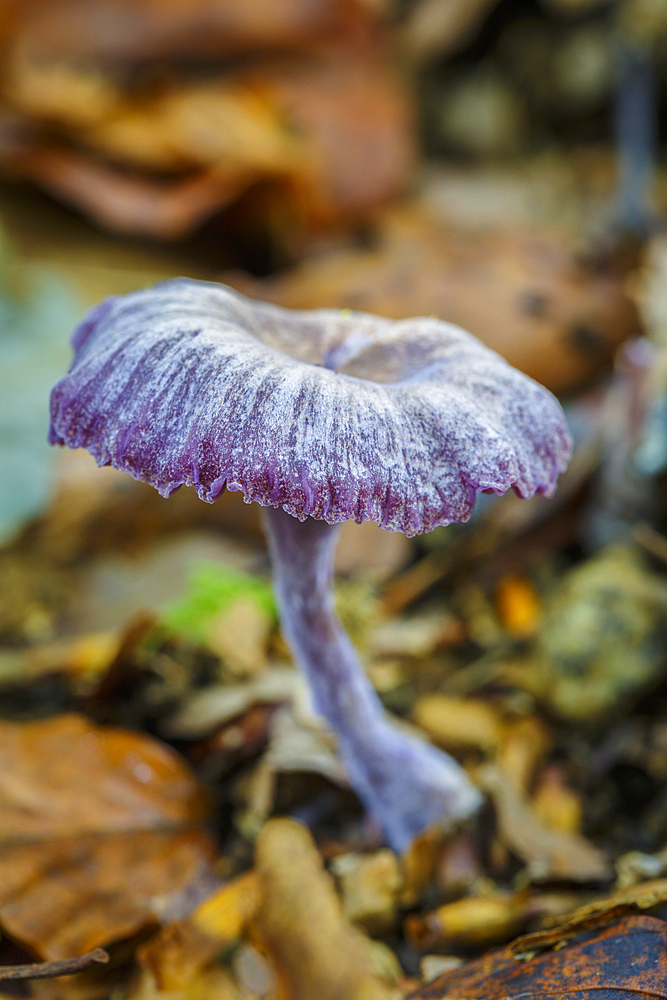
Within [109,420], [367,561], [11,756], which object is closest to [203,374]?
[109,420]

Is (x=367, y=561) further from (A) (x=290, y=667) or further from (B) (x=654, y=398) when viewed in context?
(B) (x=654, y=398)

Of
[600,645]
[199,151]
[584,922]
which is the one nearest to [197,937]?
[584,922]

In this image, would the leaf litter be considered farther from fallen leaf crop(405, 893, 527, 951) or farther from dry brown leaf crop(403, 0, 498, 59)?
dry brown leaf crop(403, 0, 498, 59)

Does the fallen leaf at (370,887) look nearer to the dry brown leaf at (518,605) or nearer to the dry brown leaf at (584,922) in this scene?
the dry brown leaf at (584,922)

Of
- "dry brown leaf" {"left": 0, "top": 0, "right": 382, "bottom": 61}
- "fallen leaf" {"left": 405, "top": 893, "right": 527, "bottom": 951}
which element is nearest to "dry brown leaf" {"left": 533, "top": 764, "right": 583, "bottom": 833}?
"fallen leaf" {"left": 405, "top": 893, "right": 527, "bottom": 951}

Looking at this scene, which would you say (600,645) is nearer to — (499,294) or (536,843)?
(536,843)
